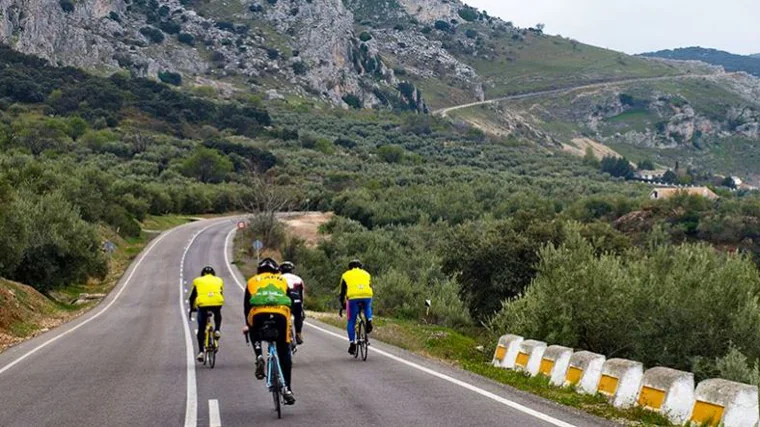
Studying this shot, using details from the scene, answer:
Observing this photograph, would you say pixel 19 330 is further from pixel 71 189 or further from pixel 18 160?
pixel 18 160

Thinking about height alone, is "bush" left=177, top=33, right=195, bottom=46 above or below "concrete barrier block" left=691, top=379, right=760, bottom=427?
above

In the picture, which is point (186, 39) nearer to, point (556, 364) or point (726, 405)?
point (556, 364)

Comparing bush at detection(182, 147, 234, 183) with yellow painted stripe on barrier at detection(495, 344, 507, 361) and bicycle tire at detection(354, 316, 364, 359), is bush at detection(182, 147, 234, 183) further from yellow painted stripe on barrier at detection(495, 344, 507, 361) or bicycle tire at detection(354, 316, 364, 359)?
yellow painted stripe on barrier at detection(495, 344, 507, 361)

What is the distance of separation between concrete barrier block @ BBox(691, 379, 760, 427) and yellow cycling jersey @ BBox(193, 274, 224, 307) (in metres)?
8.87

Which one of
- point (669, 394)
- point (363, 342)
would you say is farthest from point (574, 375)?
point (363, 342)

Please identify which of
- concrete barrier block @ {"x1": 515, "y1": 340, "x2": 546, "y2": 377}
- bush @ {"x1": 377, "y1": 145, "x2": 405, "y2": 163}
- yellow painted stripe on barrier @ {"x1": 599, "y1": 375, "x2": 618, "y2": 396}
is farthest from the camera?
bush @ {"x1": 377, "y1": 145, "x2": 405, "y2": 163}

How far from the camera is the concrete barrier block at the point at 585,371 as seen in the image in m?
11.6

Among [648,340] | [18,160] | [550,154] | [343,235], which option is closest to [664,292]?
[648,340]

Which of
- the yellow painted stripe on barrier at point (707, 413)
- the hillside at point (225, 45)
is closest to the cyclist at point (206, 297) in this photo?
the yellow painted stripe on barrier at point (707, 413)

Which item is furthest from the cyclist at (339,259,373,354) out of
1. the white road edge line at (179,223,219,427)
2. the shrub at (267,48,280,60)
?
the shrub at (267,48,280,60)

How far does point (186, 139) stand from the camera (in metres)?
118

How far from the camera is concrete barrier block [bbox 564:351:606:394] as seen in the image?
11.6 metres

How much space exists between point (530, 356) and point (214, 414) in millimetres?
6003

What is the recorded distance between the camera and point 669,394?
9.72 metres
